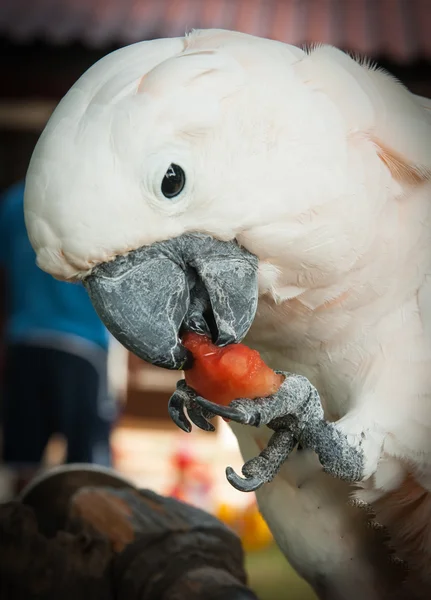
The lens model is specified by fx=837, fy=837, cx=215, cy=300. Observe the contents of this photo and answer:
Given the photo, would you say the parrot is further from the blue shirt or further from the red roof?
the red roof

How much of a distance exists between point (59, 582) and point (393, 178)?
93 cm

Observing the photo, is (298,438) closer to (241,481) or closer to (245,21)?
(241,481)

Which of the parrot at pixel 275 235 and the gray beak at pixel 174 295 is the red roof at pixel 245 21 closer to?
the parrot at pixel 275 235

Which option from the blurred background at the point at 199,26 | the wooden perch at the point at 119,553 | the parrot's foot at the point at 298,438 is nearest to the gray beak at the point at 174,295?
the parrot's foot at the point at 298,438

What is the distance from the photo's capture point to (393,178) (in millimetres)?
1406

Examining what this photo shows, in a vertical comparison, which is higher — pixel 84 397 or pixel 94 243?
pixel 94 243

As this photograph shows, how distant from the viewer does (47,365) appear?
3.43 meters

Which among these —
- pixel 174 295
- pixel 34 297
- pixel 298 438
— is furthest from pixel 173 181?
pixel 34 297

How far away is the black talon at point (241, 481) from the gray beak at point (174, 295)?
0.17 meters

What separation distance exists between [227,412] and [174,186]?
33 centimetres

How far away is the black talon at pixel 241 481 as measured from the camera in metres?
1.22

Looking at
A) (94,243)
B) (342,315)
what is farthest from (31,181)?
(342,315)

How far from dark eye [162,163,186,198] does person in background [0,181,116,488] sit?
2.14 meters

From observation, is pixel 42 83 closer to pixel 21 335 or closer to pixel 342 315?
pixel 21 335
